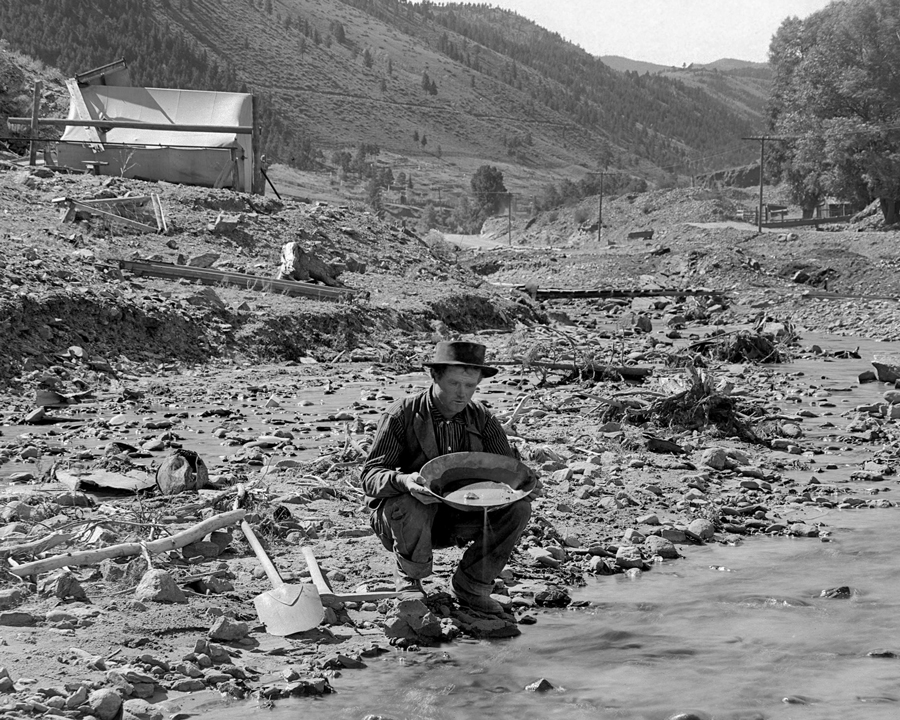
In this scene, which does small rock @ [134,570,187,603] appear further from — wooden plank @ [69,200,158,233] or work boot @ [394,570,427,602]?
wooden plank @ [69,200,158,233]

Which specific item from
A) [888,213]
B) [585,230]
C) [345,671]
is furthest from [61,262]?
[585,230]

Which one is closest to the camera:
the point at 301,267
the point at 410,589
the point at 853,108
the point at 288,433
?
the point at 410,589

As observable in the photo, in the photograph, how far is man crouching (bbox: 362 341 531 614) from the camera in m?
5.07

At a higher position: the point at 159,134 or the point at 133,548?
the point at 159,134

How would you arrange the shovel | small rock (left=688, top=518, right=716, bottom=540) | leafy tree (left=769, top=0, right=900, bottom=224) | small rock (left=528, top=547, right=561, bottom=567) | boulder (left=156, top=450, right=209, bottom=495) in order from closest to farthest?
the shovel, small rock (left=528, top=547, right=561, bottom=567), small rock (left=688, top=518, right=716, bottom=540), boulder (left=156, top=450, right=209, bottom=495), leafy tree (left=769, top=0, right=900, bottom=224)

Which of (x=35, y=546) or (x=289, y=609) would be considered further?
(x=35, y=546)

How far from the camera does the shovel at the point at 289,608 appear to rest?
490cm

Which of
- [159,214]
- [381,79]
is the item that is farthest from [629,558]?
[381,79]

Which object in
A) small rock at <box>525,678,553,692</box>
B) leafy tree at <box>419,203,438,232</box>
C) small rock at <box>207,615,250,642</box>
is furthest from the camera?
leafy tree at <box>419,203,438,232</box>

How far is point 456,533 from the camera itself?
17.2ft

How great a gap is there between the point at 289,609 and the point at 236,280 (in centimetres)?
1220

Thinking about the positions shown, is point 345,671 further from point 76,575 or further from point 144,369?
point 144,369

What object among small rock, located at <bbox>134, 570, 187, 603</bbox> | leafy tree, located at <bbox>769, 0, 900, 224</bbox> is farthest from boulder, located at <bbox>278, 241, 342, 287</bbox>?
leafy tree, located at <bbox>769, 0, 900, 224</bbox>

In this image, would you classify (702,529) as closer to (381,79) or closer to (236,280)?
(236,280)
